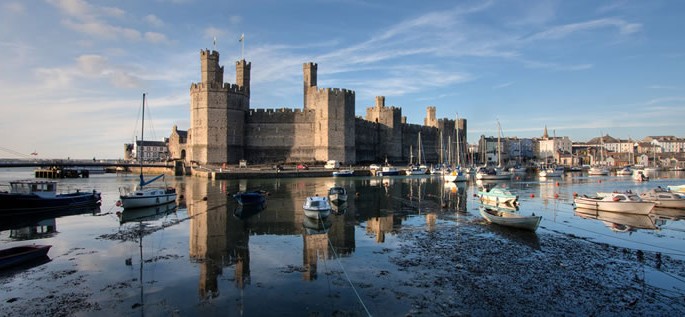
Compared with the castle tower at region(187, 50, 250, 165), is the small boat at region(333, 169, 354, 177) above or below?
below

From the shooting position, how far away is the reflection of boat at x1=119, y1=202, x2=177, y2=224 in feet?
58.1

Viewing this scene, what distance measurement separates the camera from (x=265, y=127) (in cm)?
5144

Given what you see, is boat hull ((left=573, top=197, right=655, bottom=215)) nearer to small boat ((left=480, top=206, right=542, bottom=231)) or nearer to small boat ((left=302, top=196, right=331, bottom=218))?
small boat ((left=480, top=206, right=542, bottom=231))

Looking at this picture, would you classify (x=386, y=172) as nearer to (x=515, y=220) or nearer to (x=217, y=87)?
(x=217, y=87)

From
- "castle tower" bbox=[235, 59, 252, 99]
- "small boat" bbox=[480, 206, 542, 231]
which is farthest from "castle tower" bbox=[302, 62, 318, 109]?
"small boat" bbox=[480, 206, 542, 231]

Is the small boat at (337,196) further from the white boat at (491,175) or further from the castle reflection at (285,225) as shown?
the white boat at (491,175)

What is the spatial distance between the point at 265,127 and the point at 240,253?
1619 inches

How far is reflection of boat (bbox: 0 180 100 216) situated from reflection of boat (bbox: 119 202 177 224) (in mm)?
3493

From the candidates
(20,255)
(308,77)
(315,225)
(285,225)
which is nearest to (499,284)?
(315,225)

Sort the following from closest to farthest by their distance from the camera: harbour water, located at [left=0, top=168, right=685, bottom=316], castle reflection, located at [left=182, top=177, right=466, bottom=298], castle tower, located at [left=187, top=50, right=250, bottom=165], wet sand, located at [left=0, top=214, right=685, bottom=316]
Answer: wet sand, located at [left=0, top=214, right=685, bottom=316] < harbour water, located at [left=0, top=168, right=685, bottom=316] < castle reflection, located at [left=182, top=177, right=466, bottom=298] < castle tower, located at [left=187, top=50, right=250, bottom=165]


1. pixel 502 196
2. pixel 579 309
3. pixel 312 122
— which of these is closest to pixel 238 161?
pixel 312 122

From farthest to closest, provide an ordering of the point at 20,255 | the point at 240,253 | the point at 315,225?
the point at 315,225 → the point at 240,253 → the point at 20,255

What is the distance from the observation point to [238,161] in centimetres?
4934

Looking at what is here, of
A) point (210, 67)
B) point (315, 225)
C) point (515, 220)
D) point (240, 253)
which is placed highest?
point (210, 67)
